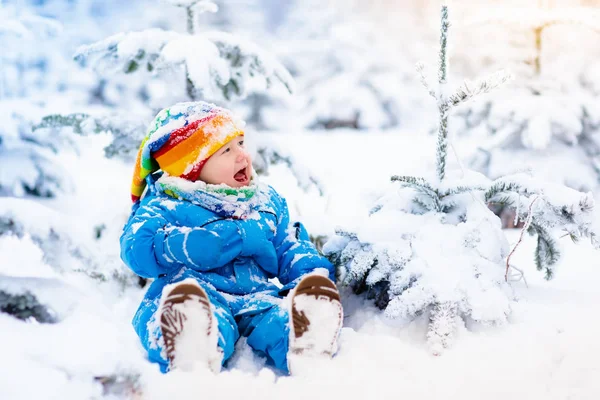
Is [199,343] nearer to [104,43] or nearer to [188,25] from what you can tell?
[104,43]

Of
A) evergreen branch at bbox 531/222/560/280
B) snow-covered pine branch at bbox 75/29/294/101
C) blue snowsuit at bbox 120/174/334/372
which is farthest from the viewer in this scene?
snow-covered pine branch at bbox 75/29/294/101

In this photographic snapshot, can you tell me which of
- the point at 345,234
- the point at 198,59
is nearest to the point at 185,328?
the point at 345,234

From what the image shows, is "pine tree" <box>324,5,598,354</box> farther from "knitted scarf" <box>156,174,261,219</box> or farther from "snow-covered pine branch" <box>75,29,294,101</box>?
"snow-covered pine branch" <box>75,29,294,101</box>

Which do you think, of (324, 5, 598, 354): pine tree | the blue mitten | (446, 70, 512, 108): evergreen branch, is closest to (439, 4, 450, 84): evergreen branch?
(324, 5, 598, 354): pine tree

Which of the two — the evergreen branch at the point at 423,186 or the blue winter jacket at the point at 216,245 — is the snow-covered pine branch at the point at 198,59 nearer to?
the blue winter jacket at the point at 216,245

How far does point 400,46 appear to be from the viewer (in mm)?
13398

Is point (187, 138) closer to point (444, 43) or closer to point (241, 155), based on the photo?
point (241, 155)

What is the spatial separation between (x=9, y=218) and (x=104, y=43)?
132 centimetres

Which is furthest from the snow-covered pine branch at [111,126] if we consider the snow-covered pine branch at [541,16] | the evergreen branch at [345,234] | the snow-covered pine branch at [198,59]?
the snow-covered pine branch at [541,16]

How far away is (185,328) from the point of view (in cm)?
180

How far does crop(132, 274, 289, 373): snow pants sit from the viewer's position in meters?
2.04

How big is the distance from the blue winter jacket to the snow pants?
0.26 feet

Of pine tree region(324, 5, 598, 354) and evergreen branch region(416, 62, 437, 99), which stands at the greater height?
evergreen branch region(416, 62, 437, 99)

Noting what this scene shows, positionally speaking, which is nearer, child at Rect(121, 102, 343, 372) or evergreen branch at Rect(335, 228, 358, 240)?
child at Rect(121, 102, 343, 372)
